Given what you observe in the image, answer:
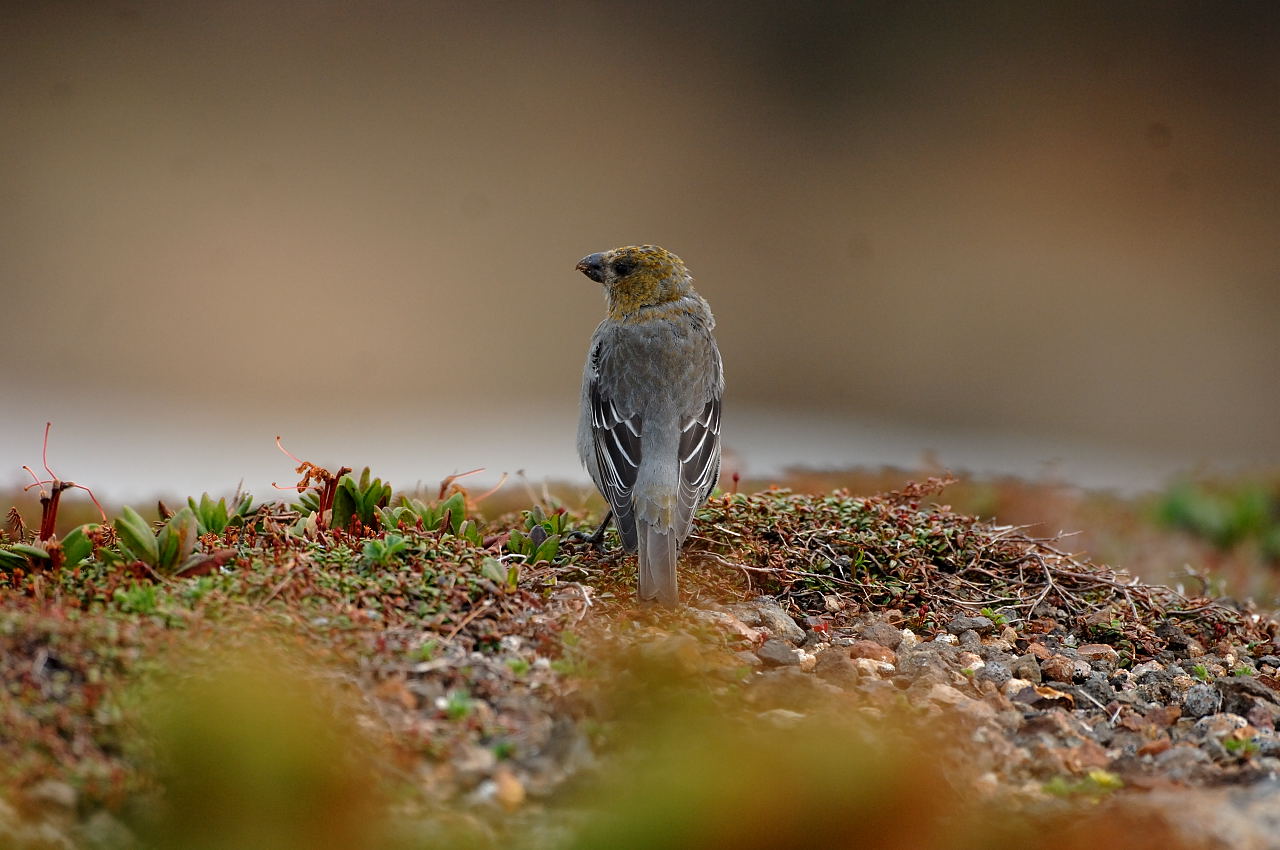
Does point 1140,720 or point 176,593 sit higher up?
point 176,593

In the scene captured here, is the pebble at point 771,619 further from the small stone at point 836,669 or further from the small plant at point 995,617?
the small plant at point 995,617

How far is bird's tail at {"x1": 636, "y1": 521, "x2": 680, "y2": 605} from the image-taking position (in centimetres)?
459

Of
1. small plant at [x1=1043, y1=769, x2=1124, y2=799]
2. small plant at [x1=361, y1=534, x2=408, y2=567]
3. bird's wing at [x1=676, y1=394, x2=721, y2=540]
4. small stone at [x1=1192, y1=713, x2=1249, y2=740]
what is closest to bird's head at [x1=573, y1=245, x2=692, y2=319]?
bird's wing at [x1=676, y1=394, x2=721, y2=540]

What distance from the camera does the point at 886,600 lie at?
5.15 metres

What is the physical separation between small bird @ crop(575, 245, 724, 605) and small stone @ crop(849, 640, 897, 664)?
27.6 inches

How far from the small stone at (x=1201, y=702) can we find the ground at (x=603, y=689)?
0.03ft

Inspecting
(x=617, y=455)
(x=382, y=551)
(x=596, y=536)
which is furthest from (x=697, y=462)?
(x=382, y=551)

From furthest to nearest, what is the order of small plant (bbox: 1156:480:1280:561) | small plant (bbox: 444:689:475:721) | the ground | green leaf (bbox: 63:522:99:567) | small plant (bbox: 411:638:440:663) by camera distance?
small plant (bbox: 1156:480:1280:561), green leaf (bbox: 63:522:99:567), small plant (bbox: 411:638:440:663), small plant (bbox: 444:689:475:721), the ground

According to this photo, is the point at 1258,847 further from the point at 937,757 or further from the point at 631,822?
the point at 631,822

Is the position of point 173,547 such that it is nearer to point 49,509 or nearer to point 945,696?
point 49,509

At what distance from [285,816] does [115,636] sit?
1131mm

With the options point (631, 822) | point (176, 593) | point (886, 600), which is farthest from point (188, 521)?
point (886, 600)

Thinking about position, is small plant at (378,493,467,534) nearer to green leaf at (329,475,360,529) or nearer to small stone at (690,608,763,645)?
green leaf at (329,475,360,529)

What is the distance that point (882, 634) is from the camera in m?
4.68
